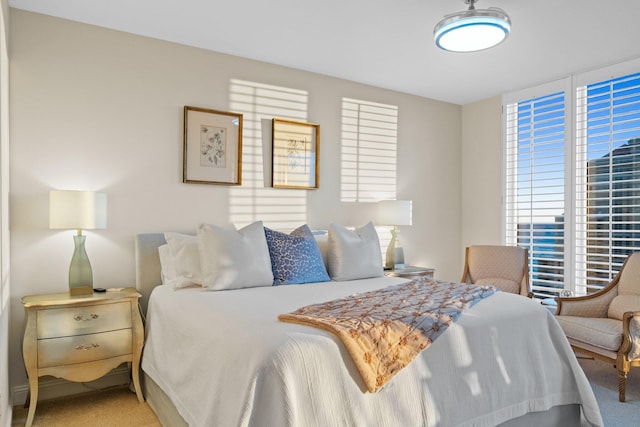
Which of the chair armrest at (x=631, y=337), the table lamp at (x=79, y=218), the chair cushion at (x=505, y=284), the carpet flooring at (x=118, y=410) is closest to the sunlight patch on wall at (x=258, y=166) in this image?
the table lamp at (x=79, y=218)

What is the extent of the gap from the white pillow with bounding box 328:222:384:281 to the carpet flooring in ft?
5.27

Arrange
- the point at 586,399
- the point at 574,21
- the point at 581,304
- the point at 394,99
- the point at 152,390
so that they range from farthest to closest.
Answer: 1. the point at 394,99
2. the point at 581,304
3. the point at 574,21
4. the point at 152,390
5. the point at 586,399

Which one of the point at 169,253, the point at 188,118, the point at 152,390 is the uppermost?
the point at 188,118

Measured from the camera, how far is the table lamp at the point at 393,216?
14.4 ft

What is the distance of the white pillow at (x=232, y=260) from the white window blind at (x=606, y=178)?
10.1ft

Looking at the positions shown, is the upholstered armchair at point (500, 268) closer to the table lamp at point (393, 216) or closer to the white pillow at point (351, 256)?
the table lamp at point (393, 216)

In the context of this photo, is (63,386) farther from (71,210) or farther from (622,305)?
(622,305)

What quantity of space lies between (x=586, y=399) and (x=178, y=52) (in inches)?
143

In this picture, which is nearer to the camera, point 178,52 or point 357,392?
point 357,392

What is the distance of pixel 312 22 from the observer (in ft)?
10.5

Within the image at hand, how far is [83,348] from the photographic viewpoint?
2.80 metres

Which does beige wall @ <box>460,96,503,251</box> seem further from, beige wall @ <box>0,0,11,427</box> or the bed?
beige wall @ <box>0,0,11,427</box>

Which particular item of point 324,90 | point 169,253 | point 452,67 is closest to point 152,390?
point 169,253

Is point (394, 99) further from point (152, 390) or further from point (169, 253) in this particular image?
point (152, 390)
